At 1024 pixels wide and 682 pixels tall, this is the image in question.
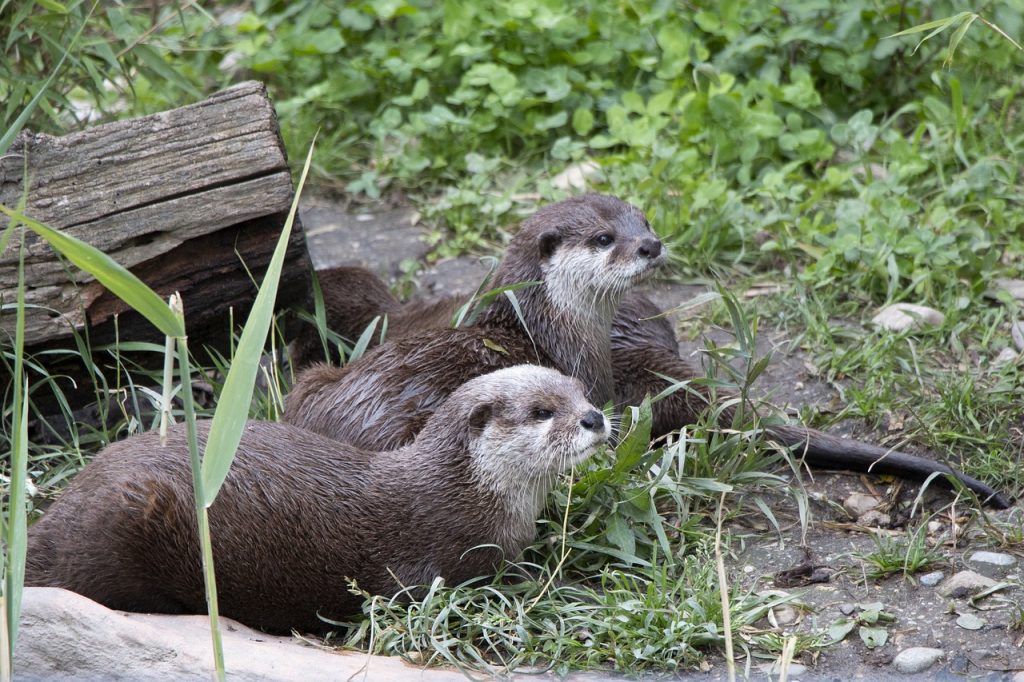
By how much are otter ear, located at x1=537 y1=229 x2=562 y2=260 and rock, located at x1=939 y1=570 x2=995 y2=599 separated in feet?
4.21

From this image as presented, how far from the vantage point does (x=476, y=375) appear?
3139 mm

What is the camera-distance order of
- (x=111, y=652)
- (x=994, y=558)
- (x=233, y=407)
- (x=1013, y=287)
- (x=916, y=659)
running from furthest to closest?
(x=1013, y=287), (x=994, y=558), (x=916, y=659), (x=111, y=652), (x=233, y=407)

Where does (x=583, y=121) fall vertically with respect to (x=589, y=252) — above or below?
below

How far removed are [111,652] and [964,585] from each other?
5.51 feet

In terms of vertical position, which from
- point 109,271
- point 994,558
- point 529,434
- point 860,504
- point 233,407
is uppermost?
point 109,271

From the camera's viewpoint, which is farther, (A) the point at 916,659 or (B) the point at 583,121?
(B) the point at 583,121

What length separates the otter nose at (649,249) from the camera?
331 centimetres

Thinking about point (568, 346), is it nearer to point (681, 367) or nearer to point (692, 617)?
point (681, 367)

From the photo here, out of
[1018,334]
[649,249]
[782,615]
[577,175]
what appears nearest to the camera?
[782,615]

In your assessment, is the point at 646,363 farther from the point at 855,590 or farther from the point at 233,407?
the point at 233,407

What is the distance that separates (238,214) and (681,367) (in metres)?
1.21

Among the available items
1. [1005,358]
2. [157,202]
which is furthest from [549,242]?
[1005,358]

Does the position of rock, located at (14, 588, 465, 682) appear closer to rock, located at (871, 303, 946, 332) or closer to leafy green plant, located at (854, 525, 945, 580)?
leafy green plant, located at (854, 525, 945, 580)

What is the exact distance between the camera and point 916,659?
2.48m
